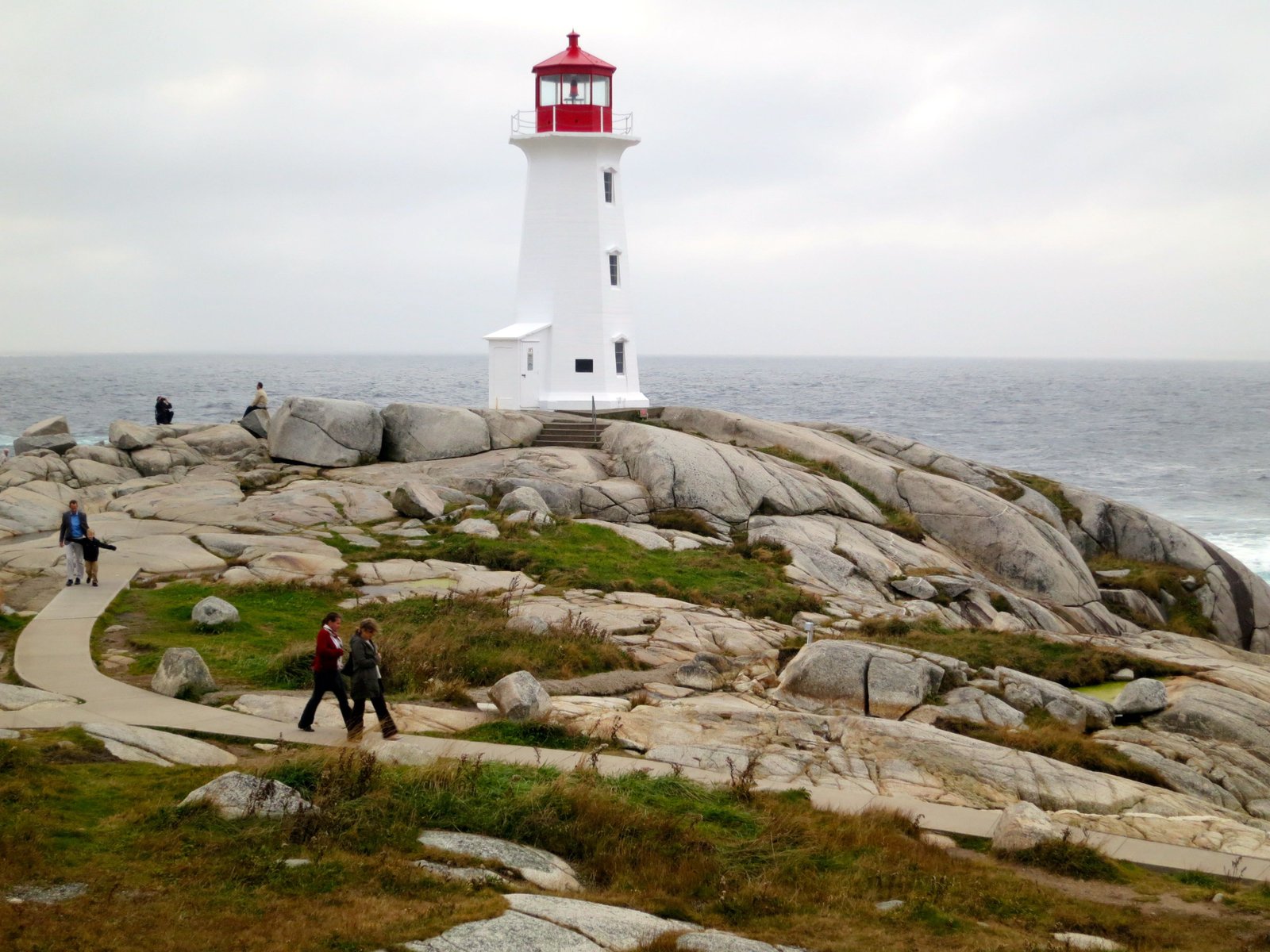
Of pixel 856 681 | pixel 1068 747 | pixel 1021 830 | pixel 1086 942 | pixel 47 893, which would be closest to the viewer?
pixel 47 893

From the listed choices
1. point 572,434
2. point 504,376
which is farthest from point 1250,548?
point 504,376

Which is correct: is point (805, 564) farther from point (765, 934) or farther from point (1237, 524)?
point (1237, 524)

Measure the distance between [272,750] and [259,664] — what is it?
3.99 metres

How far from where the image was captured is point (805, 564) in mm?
27156

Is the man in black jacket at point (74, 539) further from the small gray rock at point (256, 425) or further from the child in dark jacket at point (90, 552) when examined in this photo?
the small gray rock at point (256, 425)

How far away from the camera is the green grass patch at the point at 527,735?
14205 mm

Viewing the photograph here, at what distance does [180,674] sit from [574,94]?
29.5m

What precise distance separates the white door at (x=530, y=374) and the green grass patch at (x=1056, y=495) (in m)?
16.5

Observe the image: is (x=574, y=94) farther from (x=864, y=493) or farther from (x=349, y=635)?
(x=349, y=635)

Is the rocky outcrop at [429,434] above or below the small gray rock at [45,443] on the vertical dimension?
above

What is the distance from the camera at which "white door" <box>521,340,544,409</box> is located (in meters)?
38.7

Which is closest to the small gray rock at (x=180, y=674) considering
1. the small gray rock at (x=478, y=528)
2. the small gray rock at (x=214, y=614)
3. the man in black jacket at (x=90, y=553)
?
the small gray rock at (x=214, y=614)

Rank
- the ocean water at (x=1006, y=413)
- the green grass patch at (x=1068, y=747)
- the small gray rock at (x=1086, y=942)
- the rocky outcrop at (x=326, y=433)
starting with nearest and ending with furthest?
the small gray rock at (x=1086, y=942) → the green grass patch at (x=1068, y=747) → the rocky outcrop at (x=326, y=433) → the ocean water at (x=1006, y=413)

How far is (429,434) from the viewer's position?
33.8 metres
